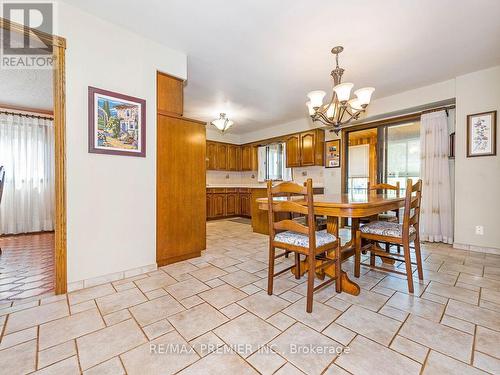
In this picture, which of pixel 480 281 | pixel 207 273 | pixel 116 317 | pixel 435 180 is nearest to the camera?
pixel 116 317

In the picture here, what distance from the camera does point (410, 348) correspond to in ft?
4.21

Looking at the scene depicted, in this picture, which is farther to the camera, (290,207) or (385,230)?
(385,230)

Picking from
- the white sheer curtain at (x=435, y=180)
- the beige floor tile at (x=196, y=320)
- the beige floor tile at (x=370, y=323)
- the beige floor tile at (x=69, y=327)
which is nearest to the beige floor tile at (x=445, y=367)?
the beige floor tile at (x=370, y=323)

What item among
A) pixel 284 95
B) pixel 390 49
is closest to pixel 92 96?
pixel 284 95

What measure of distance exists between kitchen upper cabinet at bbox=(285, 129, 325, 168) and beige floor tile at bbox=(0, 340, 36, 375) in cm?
494

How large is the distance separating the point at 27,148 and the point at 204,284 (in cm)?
464

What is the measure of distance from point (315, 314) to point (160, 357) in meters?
1.06

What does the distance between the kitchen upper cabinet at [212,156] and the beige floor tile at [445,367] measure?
19.0 feet

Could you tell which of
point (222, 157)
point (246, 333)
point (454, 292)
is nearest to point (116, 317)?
point (246, 333)

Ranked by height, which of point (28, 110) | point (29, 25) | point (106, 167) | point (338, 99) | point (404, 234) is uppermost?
point (28, 110)

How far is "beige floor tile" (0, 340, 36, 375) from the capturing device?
44.9 inches

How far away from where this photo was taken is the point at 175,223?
269 centimetres

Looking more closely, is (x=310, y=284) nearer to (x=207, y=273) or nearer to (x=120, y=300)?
(x=207, y=273)

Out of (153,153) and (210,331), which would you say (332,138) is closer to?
(153,153)
